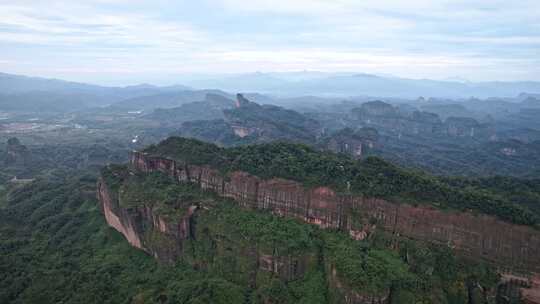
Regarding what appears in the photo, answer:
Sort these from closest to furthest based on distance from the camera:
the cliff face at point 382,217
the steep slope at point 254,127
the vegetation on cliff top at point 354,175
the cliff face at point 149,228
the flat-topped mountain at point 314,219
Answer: the flat-topped mountain at point 314,219
the cliff face at point 382,217
the vegetation on cliff top at point 354,175
the cliff face at point 149,228
the steep slope at point 254,127

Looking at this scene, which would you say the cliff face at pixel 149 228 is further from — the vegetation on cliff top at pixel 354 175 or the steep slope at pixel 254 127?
the steep slope at pixel 254 127

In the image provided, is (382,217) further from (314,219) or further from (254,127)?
(254,127)

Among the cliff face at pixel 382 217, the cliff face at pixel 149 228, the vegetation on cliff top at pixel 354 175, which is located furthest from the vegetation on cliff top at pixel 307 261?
the vegetation on cliff top at pixel 354 175

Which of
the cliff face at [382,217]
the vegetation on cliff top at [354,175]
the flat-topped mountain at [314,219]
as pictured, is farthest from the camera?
the vegetation on cliff top at [354,175]

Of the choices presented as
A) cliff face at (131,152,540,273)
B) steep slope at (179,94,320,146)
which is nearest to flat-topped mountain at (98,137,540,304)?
cliff face at (131,152,540,273)

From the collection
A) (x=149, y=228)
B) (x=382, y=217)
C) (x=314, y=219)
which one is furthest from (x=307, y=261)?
(x=149, y=228)

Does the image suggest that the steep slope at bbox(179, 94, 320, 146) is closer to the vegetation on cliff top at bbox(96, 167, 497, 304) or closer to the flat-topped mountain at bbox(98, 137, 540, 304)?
the flat-topped mountain at bbox(98, 137, 540, 304)
